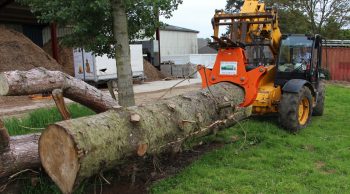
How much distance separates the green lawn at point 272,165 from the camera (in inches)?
198

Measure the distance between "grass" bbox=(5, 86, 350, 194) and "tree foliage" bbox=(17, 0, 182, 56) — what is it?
144 centimetres

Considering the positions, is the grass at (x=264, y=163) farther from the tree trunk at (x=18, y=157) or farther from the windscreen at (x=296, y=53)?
the windscreen at (x=296, y=53)

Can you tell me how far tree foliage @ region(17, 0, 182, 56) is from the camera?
6477 mm

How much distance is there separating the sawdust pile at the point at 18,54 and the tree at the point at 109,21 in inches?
435

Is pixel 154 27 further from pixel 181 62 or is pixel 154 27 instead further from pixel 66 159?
pixel 181 62

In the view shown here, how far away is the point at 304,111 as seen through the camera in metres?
8.49

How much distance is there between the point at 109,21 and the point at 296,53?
3.95 m

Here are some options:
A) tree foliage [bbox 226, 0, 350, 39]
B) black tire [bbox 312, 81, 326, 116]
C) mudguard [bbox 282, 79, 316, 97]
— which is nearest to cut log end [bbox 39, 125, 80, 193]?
mudguard [bbox 282, 79, 316, 97]

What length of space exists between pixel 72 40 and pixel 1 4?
15.9m

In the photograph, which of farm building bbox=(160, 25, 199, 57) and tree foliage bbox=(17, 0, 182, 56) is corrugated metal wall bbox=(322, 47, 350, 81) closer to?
tree foliage bbox=(17, 0, 182, 56)

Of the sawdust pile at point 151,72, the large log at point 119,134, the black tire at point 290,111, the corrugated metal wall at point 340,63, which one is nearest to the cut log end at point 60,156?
the large log at point 119,134

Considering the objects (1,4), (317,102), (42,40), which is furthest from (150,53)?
(317,102)

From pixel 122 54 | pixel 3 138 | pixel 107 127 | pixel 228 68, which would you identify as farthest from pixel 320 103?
Answer: pixel 3 138

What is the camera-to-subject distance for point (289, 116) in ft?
25.1
